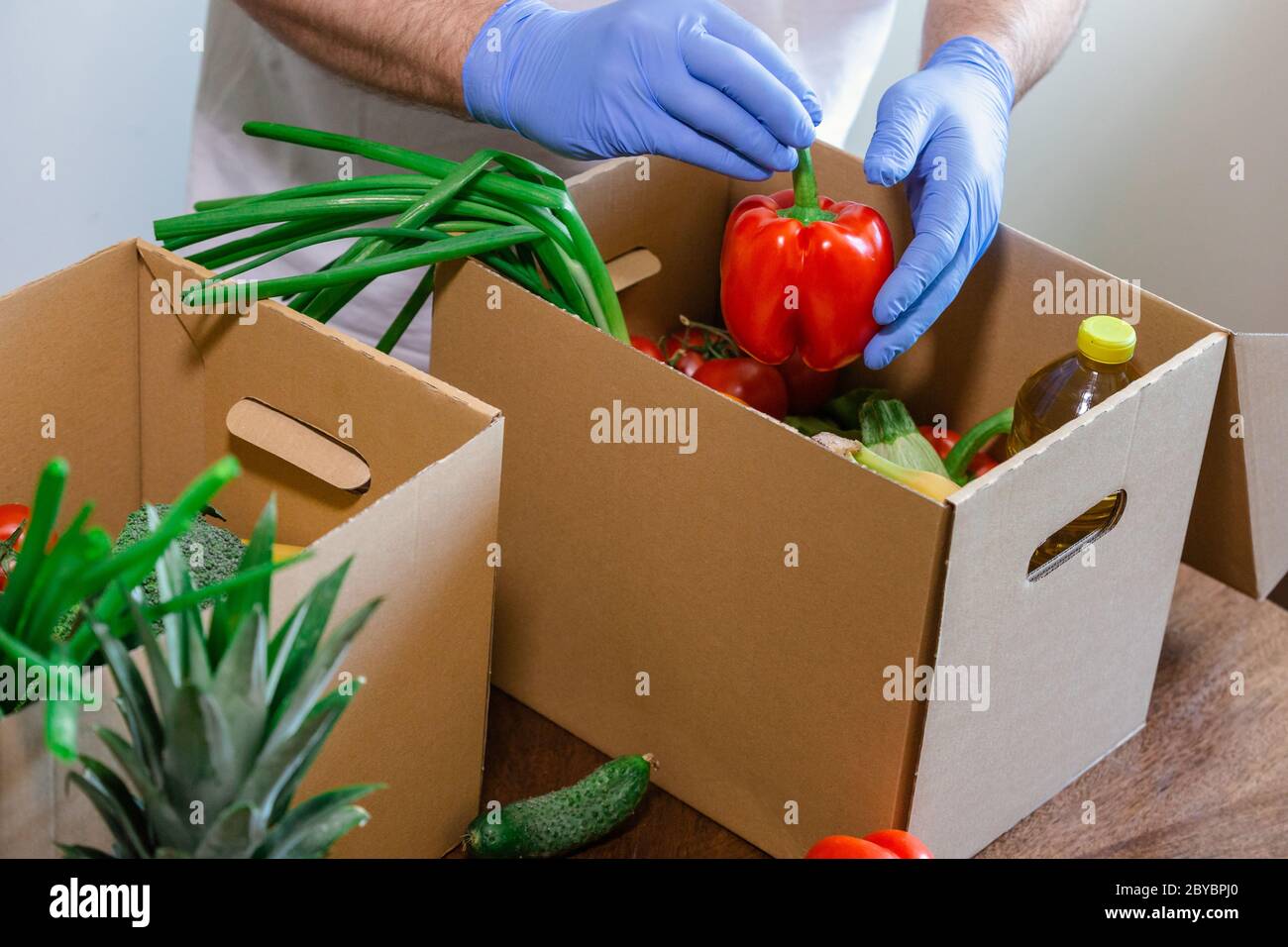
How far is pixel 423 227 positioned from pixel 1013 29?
0.62m

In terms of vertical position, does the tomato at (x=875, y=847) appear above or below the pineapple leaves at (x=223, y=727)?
below

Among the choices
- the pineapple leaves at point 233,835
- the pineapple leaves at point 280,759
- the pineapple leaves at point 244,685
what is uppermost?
the pineapple leaves at point 244,685

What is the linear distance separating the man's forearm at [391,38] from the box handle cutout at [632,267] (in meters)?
0.18

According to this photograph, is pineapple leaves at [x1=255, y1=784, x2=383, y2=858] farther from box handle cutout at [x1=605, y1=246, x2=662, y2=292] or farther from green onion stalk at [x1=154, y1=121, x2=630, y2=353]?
box handle cutout at [x1=605, y1=246, x2=662, y2=292]

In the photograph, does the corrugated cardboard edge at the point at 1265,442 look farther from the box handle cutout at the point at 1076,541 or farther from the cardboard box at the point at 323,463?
the cardboard box at the point at 323,463

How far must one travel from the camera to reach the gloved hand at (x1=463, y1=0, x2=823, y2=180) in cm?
105

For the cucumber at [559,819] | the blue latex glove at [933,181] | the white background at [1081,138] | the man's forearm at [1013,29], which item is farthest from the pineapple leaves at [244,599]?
the white background at [1081,138]

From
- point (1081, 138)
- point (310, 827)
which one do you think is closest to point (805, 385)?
point (310, 827)

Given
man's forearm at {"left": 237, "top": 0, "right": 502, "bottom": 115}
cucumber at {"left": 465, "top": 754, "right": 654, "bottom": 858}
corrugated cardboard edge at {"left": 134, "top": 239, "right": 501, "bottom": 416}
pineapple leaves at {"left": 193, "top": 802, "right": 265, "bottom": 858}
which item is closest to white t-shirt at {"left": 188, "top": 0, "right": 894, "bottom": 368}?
man's forearm at {"left": 237, "top": 0, "right": 502, "bottom": 115}

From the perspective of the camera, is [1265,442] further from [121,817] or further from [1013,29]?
[121,817]

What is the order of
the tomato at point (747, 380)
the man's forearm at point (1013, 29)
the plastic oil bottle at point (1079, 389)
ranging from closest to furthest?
the plastic oil bottle at point (1079, 389)
the tomato at point (747, 380)
the man's forearm at point (1013, 29)

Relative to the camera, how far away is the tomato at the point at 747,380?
1194 mm

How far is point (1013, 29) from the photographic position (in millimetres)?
1334

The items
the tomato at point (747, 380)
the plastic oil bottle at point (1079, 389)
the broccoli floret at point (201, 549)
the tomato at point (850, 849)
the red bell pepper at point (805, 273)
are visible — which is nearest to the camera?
the tomato at point (850, 849)
